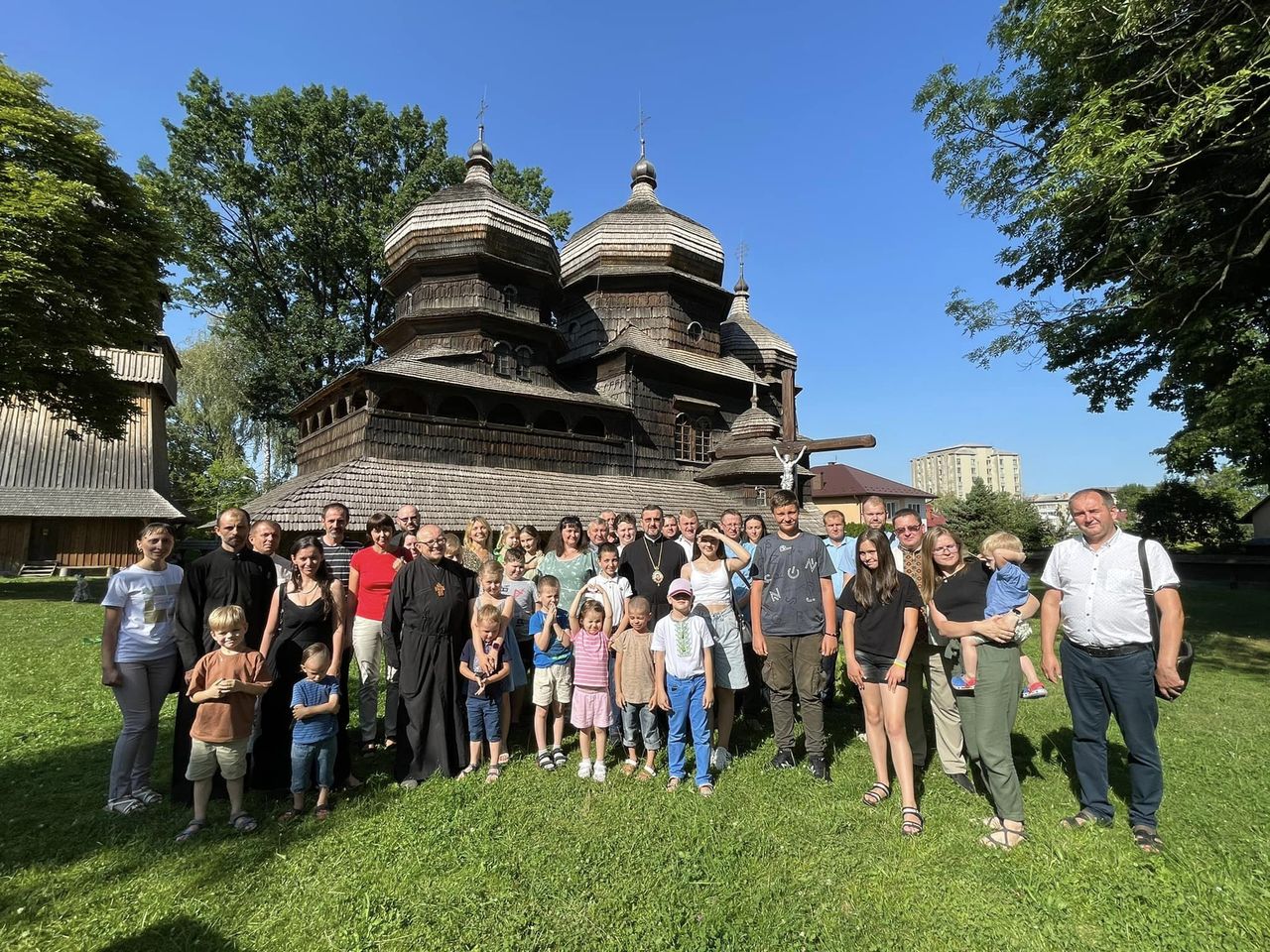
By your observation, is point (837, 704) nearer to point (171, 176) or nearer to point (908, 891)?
point (908, 891)

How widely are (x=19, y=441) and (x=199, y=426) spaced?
10.3 m

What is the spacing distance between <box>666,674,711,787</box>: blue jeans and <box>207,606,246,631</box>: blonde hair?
2981 mm

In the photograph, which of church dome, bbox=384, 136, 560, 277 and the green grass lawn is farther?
church dome, bbox=384, 136, 560, 277

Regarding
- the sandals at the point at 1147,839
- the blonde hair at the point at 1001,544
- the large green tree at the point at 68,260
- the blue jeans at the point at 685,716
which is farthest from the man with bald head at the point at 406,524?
the large green tree at the point at 68,260

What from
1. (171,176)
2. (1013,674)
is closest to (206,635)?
(1013,674)

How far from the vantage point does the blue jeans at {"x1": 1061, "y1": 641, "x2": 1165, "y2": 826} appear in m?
3.60

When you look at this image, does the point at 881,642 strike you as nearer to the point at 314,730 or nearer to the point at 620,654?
the point at 620,654

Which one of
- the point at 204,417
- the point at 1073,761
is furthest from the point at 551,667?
the point at 204,417

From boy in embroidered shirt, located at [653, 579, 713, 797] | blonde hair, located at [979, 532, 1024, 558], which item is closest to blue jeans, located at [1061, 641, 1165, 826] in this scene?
blonde hair, located at [979, 532, 1024, 558]

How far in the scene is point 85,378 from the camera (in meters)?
16.2

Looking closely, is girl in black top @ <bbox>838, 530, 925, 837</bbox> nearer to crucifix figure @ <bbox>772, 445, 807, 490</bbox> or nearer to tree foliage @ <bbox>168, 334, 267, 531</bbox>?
crucifix figure @ <bbox>772, 445, 807, 490</bbox>

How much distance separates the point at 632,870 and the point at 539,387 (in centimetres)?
1552

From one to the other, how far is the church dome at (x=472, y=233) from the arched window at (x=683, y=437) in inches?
261

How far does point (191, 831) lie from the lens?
3643 mm
